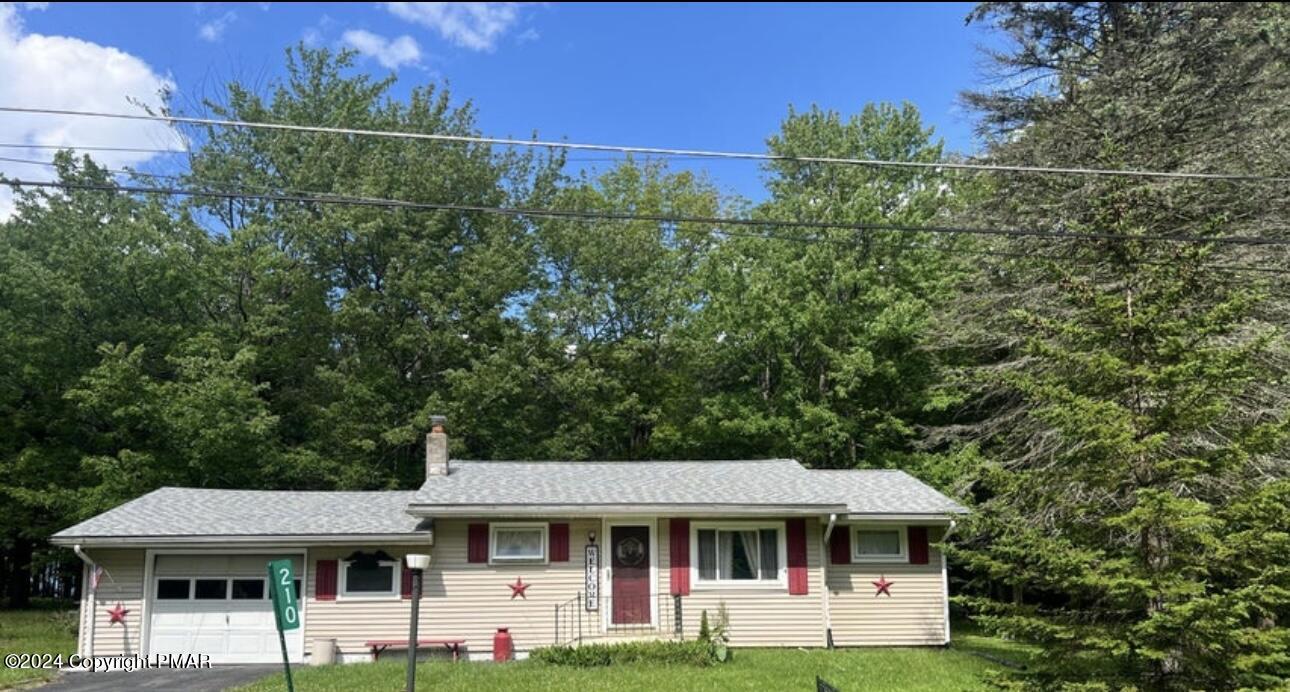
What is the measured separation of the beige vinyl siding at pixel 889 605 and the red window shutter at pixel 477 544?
251 inches

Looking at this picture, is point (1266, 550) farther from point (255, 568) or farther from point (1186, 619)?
point (255, 568)

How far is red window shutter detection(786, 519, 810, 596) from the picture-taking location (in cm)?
1602

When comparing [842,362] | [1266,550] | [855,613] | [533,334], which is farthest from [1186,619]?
[533,334]

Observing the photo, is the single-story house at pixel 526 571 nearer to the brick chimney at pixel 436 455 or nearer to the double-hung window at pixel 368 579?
the double-hung window at pixel 368 579

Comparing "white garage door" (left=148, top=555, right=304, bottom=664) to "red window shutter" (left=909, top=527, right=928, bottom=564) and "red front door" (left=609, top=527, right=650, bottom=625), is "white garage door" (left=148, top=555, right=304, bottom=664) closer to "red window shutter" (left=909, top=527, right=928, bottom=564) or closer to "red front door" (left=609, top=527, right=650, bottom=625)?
"red front door" (left=609, top=527, right=650, bottom=625)

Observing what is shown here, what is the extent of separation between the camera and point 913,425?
984 inches

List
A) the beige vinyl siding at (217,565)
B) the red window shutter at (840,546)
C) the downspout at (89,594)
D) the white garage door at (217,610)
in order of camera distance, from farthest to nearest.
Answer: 1. the red window shutter at (840,546)
2. the beige vinyl siding at (217,565)
3. the white garage door at (217,610)
4. the downspout at (89,594)

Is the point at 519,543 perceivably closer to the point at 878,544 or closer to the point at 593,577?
the point at 593,577

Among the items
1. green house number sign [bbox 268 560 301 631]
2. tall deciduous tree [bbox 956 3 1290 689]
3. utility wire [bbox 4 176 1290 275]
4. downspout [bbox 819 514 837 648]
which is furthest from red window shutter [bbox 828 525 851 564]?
green house number sign [bbox 268 560 301 631]

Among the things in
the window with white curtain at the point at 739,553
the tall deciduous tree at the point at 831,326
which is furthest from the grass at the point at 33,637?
the tall deciduous tree at the point at 831,326

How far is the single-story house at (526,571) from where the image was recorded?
50.6 feet

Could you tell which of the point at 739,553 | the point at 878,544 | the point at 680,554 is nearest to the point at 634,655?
the point at 680,554

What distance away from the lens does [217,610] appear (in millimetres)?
15688

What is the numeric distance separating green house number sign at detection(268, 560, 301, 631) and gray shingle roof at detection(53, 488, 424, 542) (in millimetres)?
6536
